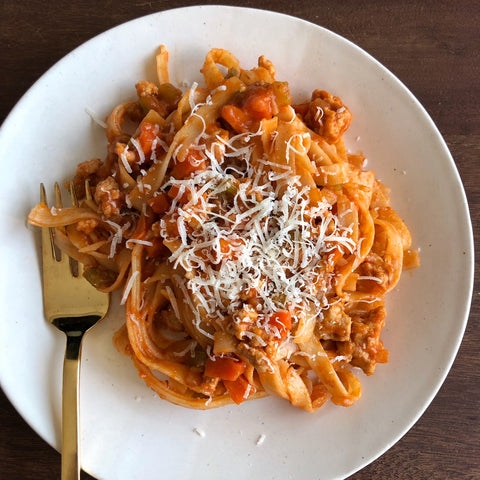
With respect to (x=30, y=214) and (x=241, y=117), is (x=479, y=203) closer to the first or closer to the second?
(x=241, y=117)

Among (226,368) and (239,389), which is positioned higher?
(226,368)

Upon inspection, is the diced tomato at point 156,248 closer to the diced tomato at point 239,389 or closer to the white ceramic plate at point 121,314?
the white ceramic plate at point 121,314

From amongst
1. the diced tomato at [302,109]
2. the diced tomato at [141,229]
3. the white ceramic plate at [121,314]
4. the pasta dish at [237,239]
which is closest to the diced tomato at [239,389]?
the pasta dish at [237,239]

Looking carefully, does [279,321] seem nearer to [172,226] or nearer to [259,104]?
[172,226]

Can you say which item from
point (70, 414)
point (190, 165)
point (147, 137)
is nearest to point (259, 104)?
point (190, 165)

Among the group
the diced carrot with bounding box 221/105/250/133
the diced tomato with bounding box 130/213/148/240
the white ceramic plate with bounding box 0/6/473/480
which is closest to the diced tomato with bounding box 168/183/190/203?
the diced tomato with bounding box 130/213/148/240

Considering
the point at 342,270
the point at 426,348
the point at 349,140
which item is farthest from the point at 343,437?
the point at 349,140

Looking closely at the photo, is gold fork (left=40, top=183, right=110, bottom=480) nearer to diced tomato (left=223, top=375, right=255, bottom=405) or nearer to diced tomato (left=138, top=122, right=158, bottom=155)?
diced tomato (left=138, top=122, right=158, bottom=155)

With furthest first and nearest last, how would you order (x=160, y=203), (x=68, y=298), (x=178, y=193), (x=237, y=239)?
1. (x=68, y=298)
2. (x=160, y=203)
3. (x=178, y=193)
4. (x=237, y=239)
